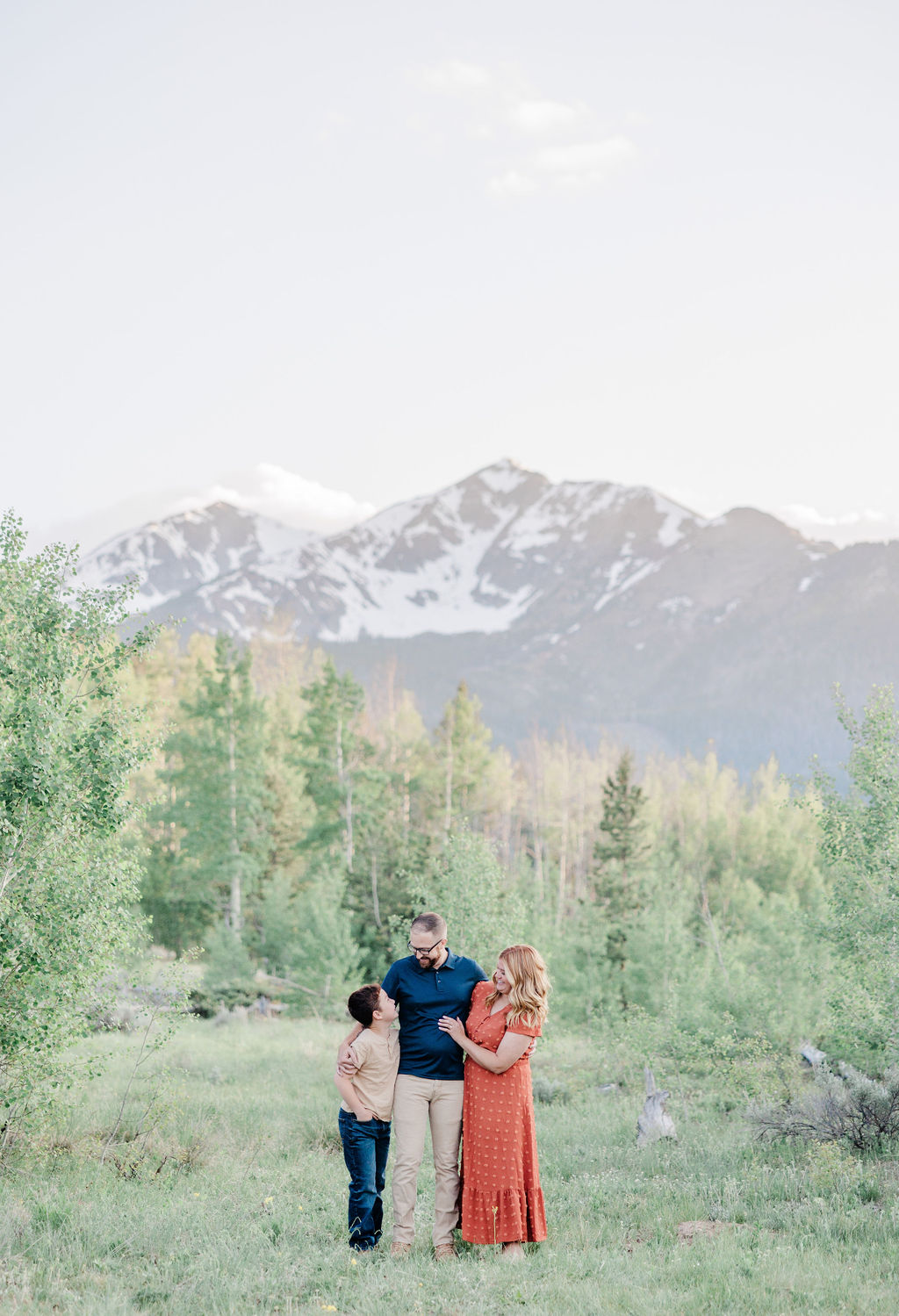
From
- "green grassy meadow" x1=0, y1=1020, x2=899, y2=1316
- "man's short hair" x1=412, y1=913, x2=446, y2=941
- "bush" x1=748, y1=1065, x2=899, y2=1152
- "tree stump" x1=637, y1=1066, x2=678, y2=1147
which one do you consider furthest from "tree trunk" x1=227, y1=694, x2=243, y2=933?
"man's short hair" x1=412, y1=913, x2=446, y2=941

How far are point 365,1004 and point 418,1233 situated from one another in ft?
7.41

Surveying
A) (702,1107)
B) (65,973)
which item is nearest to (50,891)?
(65,973)

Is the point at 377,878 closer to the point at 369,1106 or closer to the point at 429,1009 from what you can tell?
the point at 369,1106

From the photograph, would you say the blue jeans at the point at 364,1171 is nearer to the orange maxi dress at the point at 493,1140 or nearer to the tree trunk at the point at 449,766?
the orange maxi dress at the point at 493,1140

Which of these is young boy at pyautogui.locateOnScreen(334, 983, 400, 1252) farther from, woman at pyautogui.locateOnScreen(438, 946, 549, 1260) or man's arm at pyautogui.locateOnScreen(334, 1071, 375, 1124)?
woman at pyautogui.locateOnScreen(438, 946, 549, 1260)

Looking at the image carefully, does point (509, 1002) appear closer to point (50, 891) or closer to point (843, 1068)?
point (50, 891)

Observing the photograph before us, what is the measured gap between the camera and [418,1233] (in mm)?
7547

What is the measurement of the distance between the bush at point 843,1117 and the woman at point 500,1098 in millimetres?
4831

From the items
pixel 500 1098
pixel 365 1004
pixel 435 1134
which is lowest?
pixel 435 1134

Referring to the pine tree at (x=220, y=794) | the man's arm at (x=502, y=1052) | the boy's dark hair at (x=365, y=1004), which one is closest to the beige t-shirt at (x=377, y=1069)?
the boy's dark hair at (x=365, y=1004)

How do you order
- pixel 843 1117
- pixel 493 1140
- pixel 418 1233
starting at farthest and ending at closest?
pixel 843 1117 < pixel 418 1233 < pixel 493 1140

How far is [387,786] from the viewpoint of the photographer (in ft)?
149

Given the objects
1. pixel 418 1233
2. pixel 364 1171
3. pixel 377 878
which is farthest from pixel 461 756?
pixel 364 1171

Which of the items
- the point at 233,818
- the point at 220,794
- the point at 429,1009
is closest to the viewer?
the point at 429,1009
